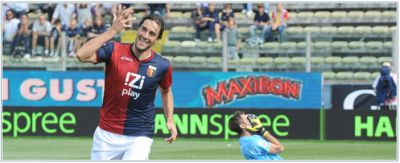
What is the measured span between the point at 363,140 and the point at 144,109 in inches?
563

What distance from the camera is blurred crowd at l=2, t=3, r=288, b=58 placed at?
25719 millimetres

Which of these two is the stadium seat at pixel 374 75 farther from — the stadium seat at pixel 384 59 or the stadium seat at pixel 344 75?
the stadium seat at pixel 344 75

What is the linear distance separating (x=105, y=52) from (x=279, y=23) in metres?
17.1

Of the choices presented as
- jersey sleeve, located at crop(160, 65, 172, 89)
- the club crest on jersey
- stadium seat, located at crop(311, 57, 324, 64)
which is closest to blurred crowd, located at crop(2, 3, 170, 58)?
stadium seat, located at crop(311, 57, 324, 64)

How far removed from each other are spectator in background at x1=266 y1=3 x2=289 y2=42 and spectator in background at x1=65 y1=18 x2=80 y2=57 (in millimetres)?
4647

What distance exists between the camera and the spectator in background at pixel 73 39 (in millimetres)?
25719

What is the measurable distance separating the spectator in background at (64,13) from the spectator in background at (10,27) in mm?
1099

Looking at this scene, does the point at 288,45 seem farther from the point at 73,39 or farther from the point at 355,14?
the point at 73,39

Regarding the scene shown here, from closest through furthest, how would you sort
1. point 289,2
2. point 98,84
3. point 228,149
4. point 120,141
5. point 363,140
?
point 120,141, point 228,149, point 363,140, point 98,84, point 289,2

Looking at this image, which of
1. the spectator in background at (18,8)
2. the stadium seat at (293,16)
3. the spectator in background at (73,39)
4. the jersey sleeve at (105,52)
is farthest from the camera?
the spectator in background at (18,8)

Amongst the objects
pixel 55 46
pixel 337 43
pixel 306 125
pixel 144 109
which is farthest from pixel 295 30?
pixel 144 109

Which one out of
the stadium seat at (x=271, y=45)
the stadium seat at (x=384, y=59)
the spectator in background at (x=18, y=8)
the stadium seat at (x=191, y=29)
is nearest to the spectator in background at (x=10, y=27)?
the spectator in background at (x=18, y=8)

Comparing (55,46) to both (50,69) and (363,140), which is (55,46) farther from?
(363,140)

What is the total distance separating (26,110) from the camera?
2483cm
